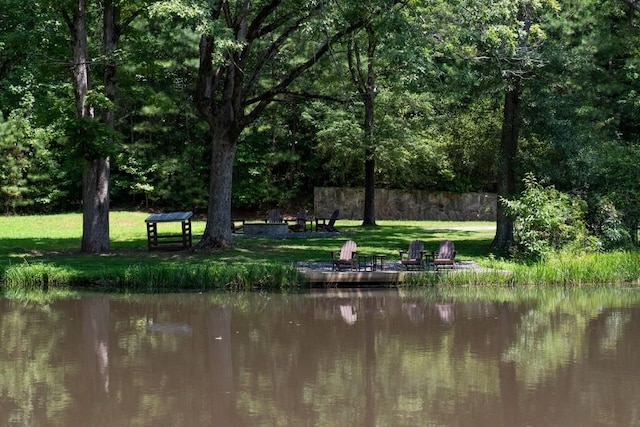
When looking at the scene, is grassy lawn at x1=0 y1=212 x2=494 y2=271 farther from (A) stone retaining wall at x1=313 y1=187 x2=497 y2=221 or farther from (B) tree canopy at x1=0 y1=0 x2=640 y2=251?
(A) stone retaining wall at x1=313 y1=187 x2=497 y2=221

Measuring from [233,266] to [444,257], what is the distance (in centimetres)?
470

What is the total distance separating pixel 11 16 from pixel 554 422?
17987mm

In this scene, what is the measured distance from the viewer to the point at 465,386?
938 centimetres

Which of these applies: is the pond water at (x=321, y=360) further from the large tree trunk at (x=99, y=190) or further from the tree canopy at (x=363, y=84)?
the large tree trunk at (x=99, y=190)

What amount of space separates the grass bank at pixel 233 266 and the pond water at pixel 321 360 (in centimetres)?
77

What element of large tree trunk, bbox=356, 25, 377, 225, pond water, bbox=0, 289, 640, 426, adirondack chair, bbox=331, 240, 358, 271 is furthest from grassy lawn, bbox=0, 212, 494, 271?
pond water, bbox=0, 289, 640, 426

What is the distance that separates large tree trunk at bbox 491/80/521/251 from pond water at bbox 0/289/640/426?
18.4 feet

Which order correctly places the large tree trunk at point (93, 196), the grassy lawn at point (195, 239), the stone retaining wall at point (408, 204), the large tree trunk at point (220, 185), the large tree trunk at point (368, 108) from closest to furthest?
1. the grassy lawn at point (195, 239)
2. the large tree trunk at point (93, 196)
3. the large tree trunk at point (220, 185)
4. the large tree trunk at point (368, 108)
5. the stone retaining wall at point (408, 204)

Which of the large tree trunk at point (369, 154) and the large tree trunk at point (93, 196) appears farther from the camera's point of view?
the large tree trunk at point (369, 154)

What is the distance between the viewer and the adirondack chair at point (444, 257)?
1795cm

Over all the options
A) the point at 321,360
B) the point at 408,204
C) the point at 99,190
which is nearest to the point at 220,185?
the point at 99,190

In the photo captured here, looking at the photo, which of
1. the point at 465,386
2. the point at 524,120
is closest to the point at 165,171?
the point at 524,120

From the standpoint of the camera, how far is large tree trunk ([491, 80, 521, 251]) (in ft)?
69.9

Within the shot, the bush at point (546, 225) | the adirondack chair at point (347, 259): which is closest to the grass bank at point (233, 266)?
the bush at point (546, 225)
